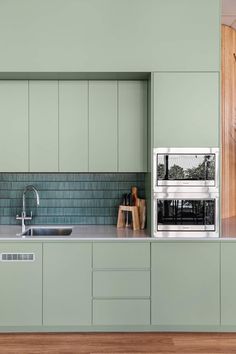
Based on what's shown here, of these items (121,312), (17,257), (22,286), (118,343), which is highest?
(17,257)

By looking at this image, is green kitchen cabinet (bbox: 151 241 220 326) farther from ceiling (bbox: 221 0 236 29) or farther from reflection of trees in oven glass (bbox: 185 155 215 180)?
ceiling (bbox: 221 0 236 29)

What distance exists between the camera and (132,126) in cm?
339

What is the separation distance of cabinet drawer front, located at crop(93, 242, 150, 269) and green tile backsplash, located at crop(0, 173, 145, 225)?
0.71 metres

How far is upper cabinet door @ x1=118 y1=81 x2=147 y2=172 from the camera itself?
3.38 metres

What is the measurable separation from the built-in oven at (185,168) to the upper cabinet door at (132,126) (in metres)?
0.29

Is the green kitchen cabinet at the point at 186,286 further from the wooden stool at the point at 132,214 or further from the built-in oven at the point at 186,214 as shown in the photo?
the wooden stool at the point at 132,214

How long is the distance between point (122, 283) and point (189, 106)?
4.96 ft

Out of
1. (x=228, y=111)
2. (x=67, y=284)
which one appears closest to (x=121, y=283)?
(x=67, y=284)

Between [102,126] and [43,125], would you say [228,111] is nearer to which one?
[102,126]

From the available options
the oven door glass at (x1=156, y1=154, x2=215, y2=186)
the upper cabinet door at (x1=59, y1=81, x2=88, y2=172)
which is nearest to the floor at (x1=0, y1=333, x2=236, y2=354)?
the oven door glass at (x1=156, y1=154, x2=215, y2=186)

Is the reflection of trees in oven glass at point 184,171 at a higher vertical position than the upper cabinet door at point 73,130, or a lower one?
lower

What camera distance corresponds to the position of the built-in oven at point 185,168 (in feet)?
10.2

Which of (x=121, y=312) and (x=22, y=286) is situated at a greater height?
(x=22, y=286)

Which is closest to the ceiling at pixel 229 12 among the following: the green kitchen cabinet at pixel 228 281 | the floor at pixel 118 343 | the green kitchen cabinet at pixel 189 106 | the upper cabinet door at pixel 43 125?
the green kitchen cabinet at pixel 189 106
